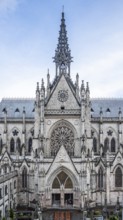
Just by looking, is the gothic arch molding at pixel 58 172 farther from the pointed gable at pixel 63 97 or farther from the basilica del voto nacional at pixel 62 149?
the pointed gable at pixel 63 97

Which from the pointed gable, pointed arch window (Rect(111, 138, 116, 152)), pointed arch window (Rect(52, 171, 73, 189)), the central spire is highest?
the central spire

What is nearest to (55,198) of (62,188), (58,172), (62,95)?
(62,188)

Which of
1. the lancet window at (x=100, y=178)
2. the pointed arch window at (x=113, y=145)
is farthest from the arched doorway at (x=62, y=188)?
the pointed arch window at (x=113, y=145)

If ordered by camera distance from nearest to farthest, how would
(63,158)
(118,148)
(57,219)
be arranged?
(57,219) → (63,158) → (118,148)

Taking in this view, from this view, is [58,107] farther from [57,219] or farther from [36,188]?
[57,219]

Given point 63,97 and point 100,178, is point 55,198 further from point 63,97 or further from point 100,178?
point 63,97

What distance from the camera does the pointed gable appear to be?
236 ft

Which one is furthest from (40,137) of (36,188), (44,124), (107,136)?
(107,136)

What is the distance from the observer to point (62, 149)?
223ft

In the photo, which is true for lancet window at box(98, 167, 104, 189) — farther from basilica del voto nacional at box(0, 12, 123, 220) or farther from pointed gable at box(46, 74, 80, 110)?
pointed gable at box(46, 74, 80, 110)

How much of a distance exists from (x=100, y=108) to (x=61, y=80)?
10.2 meters

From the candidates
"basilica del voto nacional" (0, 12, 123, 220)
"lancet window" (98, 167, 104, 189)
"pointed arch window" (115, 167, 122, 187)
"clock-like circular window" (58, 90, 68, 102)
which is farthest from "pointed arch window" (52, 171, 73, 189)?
"clock-like circular window" (58, 90, 68, 102)

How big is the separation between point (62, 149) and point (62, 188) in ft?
22.3

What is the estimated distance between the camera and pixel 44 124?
71.6 meters
